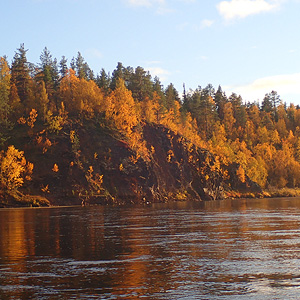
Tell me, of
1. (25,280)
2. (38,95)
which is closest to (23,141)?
(38,95)

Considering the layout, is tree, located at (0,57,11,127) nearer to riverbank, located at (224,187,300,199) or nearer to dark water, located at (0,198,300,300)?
riverbank, located at (224,187,300,199)

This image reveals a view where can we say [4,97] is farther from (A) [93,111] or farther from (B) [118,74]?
(B) [118,74]

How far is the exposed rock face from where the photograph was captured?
110 meters

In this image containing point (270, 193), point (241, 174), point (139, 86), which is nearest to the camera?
point (241, 174)

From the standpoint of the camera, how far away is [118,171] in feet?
390

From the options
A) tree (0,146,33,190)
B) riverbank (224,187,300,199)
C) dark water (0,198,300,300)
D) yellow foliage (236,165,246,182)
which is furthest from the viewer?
yellow foliage (236,165,246,182)

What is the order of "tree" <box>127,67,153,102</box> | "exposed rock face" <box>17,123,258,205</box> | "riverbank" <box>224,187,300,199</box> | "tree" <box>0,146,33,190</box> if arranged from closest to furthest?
"tree" <box>0,146,33,190</box>
"exposed rock face" <box>17,123,258,205</box>
"riverbank" <box>224,187,300,199</box>
"tree" <box>127,67,153,102</box>

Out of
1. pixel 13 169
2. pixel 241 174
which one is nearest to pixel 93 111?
pixel 13 169

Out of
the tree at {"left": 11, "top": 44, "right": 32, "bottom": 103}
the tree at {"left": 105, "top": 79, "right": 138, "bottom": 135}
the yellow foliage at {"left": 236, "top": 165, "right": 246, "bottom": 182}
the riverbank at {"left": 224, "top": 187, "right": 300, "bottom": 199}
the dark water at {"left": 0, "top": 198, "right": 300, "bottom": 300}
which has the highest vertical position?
the tree at {"left": 11, "top": 44, "right": 32, "bottom": 103}

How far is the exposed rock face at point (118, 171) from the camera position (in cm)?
10950

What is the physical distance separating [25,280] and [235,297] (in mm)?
9107

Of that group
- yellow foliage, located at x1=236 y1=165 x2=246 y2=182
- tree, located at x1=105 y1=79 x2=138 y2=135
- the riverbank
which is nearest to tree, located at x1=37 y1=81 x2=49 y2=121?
tree, located at x1=105 y1=79 x2=138 y2=135

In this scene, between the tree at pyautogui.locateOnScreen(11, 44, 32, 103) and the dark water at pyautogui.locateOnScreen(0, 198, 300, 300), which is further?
the tree at pyautogui.locateOnScreen(11, 44, 32, 103)

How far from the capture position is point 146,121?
146 metres
